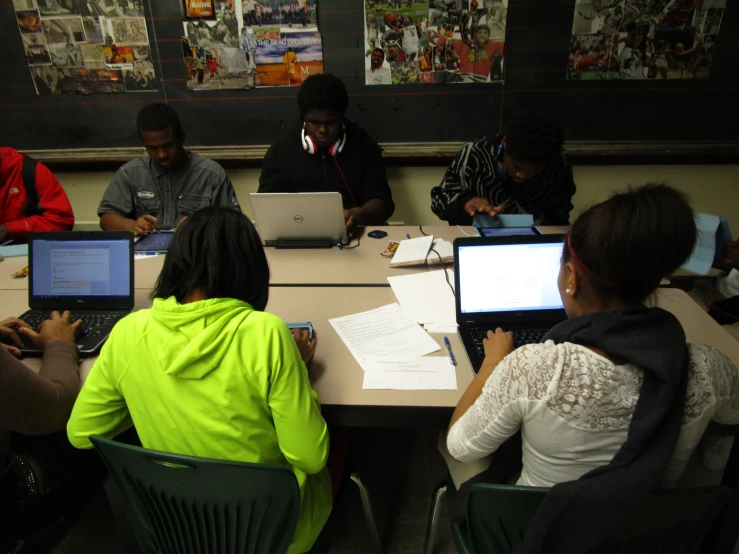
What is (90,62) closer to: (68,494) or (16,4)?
(16,4)

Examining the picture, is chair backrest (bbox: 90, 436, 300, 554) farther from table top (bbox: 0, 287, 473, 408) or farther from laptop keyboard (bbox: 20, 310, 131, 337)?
laptop keyboard (bbox: 20, 310, 131, 337)

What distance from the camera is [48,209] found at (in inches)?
91.0

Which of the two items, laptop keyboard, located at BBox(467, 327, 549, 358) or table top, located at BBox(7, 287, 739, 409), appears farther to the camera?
laptop keyboard, located at BBox(467, 327, 549, 358)

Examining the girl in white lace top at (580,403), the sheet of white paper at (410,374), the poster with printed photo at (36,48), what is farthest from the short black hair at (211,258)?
the poster with printed photo at (36,48)

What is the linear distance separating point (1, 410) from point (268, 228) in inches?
45.4

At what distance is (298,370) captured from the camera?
3.05 feet

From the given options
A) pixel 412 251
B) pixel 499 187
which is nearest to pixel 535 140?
pixel 499 187

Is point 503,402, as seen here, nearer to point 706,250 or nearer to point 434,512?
point 434,512

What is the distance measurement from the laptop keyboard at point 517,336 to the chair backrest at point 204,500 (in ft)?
2.02

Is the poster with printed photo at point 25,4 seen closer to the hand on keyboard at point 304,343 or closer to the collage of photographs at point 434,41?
the collage of photographs at point 434,41

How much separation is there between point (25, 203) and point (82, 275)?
1208 millimetres

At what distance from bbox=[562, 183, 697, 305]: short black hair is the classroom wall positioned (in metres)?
2.08

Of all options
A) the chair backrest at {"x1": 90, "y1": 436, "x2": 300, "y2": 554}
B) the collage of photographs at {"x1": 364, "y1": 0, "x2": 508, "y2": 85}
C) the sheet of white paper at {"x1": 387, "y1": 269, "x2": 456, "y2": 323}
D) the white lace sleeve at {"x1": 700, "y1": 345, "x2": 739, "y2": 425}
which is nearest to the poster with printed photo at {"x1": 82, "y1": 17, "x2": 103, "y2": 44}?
the collage of photographs at {"x1": 364, "y1": 0, "x2": 508, "y2": 85}

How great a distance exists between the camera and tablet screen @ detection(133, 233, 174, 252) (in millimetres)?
2027
